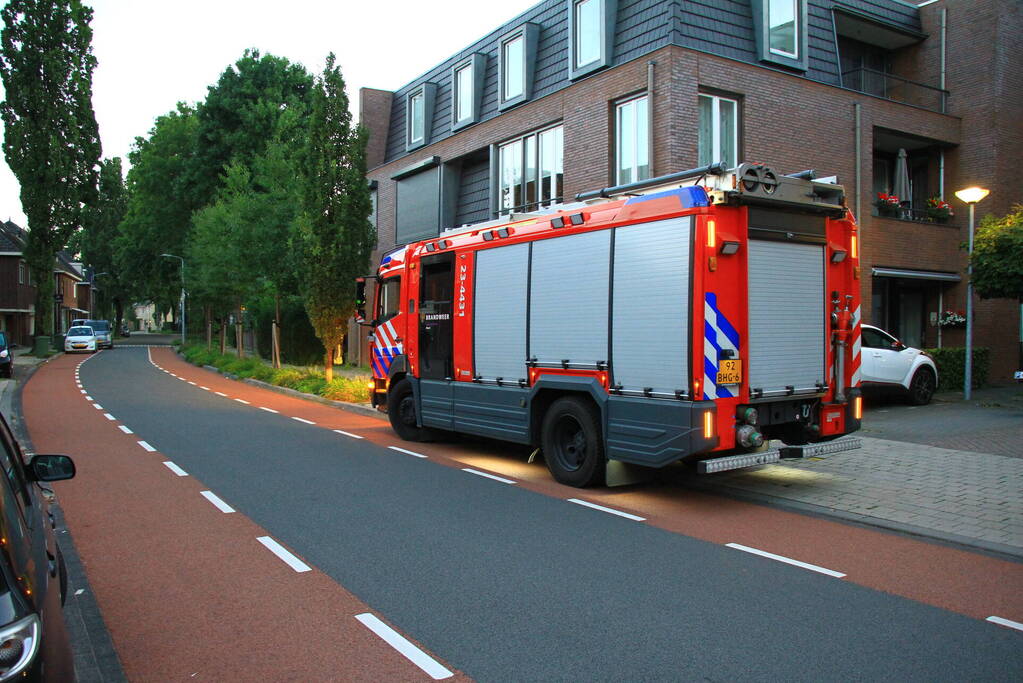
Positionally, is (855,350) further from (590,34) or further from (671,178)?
(590,34)

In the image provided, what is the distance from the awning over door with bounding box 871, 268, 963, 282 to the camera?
18.1 metres

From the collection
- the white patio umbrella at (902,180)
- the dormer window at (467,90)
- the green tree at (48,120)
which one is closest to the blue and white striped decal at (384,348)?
the dormer window at (467,90)

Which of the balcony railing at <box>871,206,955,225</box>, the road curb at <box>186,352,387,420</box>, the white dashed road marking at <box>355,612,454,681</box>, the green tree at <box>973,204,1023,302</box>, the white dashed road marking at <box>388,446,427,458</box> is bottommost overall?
the white dashed road marking at <box>355,612,454,681</box>

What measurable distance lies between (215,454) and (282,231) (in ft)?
45.9

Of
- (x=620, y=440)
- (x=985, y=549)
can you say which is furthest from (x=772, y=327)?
(x=985, y=549)

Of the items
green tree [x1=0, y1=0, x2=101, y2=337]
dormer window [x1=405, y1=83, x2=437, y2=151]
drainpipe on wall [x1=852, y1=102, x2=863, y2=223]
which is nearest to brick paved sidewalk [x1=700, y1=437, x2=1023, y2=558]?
drainpipe on wall [x1=852, y1=102, x2=863, y2=223]

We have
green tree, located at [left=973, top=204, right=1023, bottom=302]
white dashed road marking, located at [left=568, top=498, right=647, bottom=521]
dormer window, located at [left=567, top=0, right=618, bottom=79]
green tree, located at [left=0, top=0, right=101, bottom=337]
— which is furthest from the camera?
green tree, located at [left=0, top=0, right=101, bottom=337]

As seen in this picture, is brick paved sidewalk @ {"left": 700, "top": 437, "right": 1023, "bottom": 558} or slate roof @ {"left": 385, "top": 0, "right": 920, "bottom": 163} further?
slate roof @ {"left": 385, "top": 0, "right": 920, "bottom": 163}

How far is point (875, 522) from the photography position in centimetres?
683

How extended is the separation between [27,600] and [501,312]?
7.43 m

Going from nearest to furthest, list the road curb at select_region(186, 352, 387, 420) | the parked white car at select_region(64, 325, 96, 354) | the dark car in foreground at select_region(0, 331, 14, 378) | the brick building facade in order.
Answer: the brick building facade
the road curb at select_region(186, 352, 387, 420)
the dark car in foreground at select_region(0, 331, 14, 378)
the parked white car at select_region(64, 325, 96, 354)

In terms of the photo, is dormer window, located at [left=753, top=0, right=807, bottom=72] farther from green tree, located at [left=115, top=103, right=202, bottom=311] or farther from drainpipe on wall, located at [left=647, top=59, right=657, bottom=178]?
green tree, located at [left=115, top=103, right=202, bottom=311]

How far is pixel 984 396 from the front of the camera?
16094 millimetres

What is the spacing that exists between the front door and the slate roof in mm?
7354
